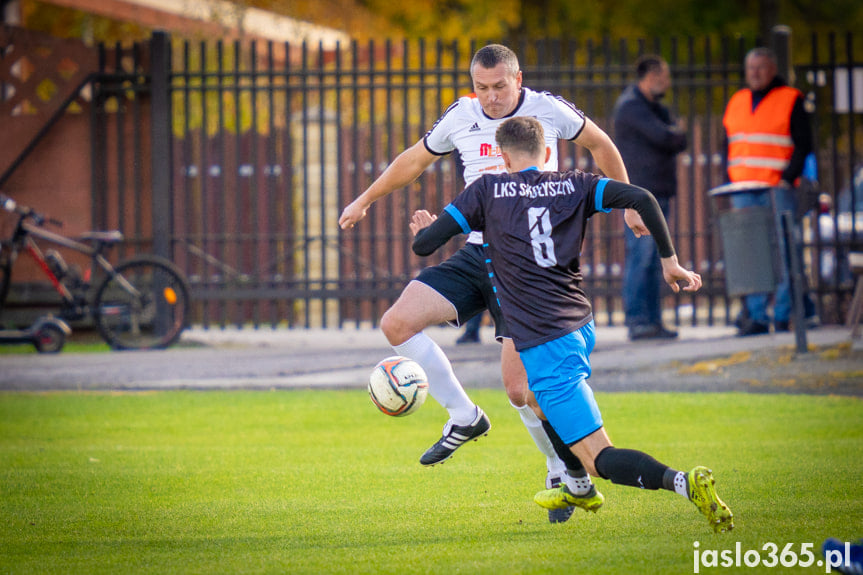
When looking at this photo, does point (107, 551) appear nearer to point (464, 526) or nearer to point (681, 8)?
point (464, 526)

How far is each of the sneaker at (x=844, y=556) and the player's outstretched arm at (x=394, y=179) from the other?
3.07 metres

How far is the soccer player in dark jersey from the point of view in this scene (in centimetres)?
489

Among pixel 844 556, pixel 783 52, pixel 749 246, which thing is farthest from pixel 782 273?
pixel 844 556

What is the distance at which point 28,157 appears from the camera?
1462 centimetres

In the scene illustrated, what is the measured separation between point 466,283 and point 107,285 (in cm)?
754

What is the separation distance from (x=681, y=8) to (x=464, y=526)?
2735 centimetres

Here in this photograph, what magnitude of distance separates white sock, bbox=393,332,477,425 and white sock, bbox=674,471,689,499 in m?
1.67

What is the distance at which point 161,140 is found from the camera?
14.0 metres

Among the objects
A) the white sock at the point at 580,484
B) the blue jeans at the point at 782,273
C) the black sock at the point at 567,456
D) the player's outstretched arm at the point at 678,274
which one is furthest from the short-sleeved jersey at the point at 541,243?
the blue jeans at the point at 782,273

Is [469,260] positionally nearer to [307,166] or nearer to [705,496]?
[705,496]

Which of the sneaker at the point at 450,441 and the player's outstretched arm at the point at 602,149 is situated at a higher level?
the player's outstretched arm at the point at 602,149

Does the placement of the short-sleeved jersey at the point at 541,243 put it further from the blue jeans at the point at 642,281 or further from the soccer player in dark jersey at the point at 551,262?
the blue jeans at the point at 642,281

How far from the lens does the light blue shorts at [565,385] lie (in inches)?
192

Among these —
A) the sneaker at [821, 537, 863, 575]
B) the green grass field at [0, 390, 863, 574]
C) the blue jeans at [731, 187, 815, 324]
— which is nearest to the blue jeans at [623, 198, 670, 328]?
the blue jeans at [731, 187, 815, 324]
